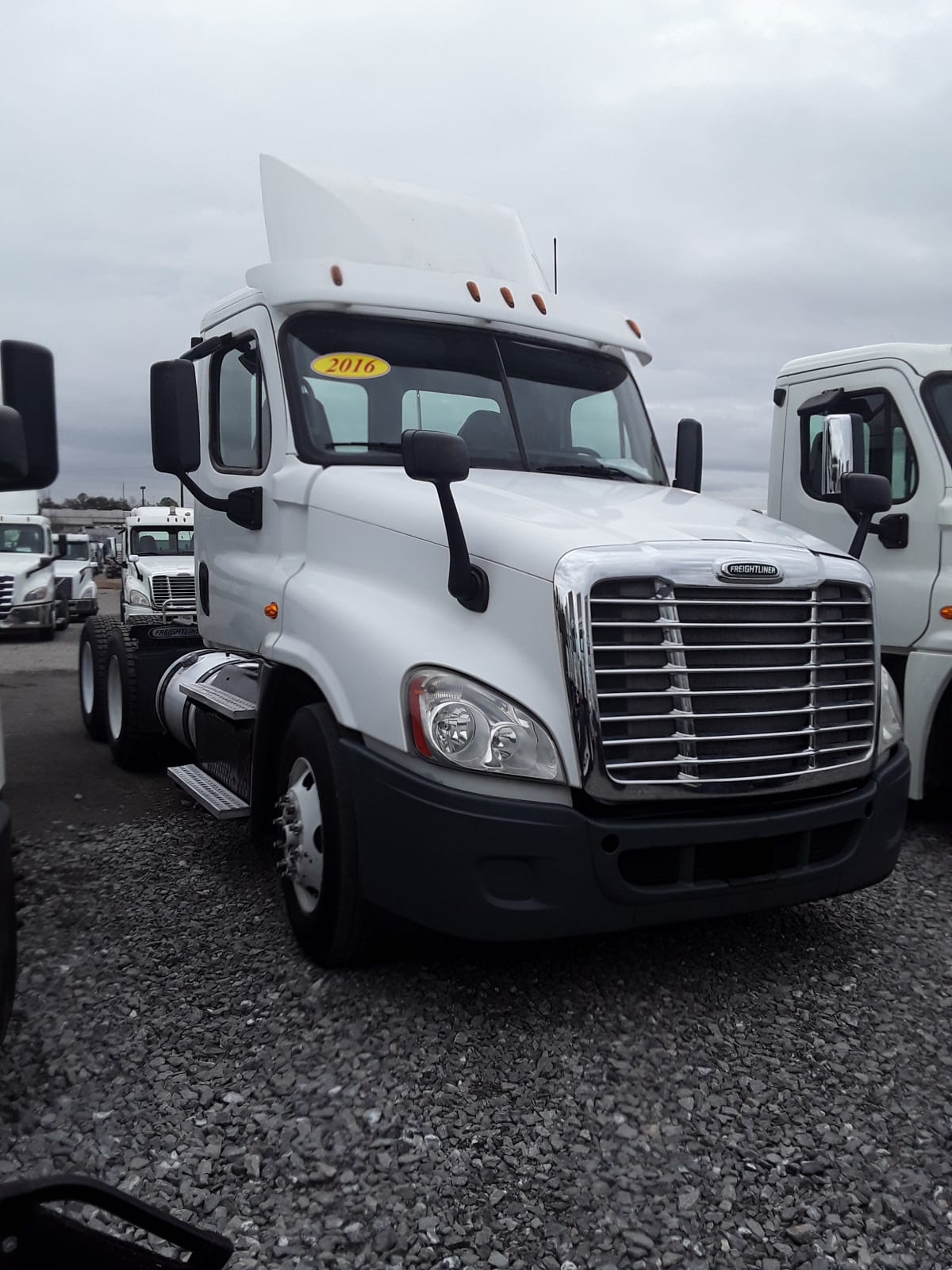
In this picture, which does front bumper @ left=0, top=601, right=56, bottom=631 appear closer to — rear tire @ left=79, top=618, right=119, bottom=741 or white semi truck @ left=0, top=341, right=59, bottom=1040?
rear tire @ left=79, top=618, right=119, bottom=741

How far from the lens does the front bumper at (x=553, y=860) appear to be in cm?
314

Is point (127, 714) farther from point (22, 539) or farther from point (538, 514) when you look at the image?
point (22, 539)

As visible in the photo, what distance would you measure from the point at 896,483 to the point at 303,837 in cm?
387

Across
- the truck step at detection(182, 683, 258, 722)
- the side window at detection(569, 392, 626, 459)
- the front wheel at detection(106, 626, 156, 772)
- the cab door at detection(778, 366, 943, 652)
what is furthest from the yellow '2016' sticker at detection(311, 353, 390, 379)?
the front wheel at detection(106, 626, 156, 772)

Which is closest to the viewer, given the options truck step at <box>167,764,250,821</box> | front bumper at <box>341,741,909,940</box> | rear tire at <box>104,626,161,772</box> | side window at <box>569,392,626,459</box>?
front bumper at <box>341,741,909,940</box>

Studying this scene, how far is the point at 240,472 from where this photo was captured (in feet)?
16.0

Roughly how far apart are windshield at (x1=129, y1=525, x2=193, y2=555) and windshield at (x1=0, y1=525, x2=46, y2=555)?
259 cm

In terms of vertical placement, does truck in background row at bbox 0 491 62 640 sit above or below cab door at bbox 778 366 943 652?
below

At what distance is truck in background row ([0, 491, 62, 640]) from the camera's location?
677 inches

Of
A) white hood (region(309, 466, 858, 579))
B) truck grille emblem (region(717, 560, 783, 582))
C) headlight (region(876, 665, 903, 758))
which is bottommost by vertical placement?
headlight (region(876, 665, 903, 758))

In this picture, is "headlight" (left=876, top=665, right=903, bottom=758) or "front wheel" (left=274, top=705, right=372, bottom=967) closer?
"front wheel" (left=274, top=705, right=372, bottom=967)

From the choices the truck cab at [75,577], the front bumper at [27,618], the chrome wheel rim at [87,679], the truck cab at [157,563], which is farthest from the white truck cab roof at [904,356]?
the truck cab at [75,577]

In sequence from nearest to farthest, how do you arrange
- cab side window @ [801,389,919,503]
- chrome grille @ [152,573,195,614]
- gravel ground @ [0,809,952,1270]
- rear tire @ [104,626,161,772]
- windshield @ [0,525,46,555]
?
gravel ground @ [0,809,952,1270] < cab side window @ [801,389,919,503] < rear tire @ [104,626,161,772] < chrome grille @ [152,573,195,614] < windshield @ [0,525,46,555]

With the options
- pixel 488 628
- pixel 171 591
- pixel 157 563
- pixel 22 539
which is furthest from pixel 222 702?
pixel 22 539
